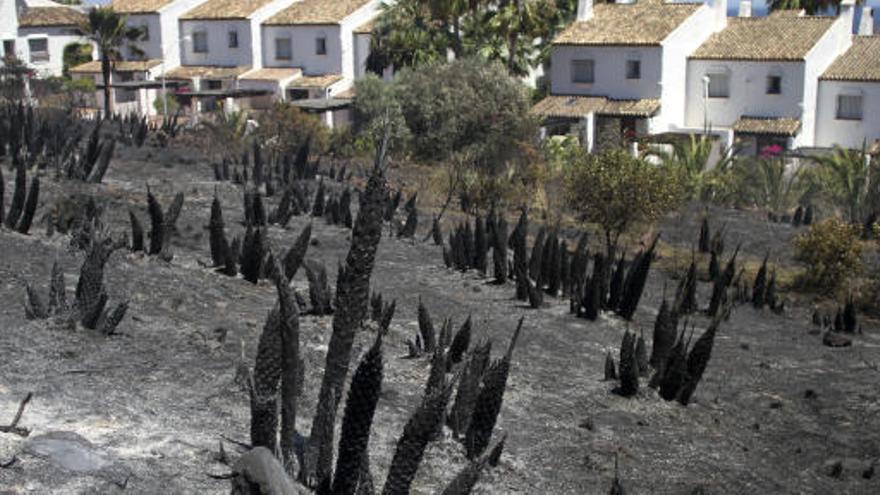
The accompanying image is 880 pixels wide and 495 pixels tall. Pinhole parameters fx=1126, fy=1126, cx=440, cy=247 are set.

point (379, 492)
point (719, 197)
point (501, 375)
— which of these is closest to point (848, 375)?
point (501, 375)

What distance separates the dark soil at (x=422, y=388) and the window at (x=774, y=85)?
28.6 meters

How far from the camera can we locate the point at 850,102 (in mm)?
49219

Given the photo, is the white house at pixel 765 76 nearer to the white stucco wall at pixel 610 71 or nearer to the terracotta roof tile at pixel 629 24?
the terracotta roof tile at pixel 629 24

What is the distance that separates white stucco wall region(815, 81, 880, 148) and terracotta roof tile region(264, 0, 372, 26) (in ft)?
82.1

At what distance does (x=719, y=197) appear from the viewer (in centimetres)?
3600

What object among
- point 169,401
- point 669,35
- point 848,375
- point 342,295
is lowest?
point 848,375

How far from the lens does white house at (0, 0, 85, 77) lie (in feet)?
231

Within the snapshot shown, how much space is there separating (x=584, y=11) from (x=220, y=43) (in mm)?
22897

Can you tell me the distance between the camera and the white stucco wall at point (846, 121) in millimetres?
48188

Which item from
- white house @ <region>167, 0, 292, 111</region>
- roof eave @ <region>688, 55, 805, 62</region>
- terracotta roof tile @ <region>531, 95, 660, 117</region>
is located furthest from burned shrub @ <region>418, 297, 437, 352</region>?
white house @ <region>167, 0, 292, 111</region>

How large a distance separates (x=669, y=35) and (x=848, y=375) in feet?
113

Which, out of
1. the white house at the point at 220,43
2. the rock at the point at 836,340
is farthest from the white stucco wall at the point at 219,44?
the rock at the point at 836,340

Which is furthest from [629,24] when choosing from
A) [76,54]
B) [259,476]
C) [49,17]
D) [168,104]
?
[259,476]

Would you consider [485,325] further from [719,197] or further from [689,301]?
[719,197]
